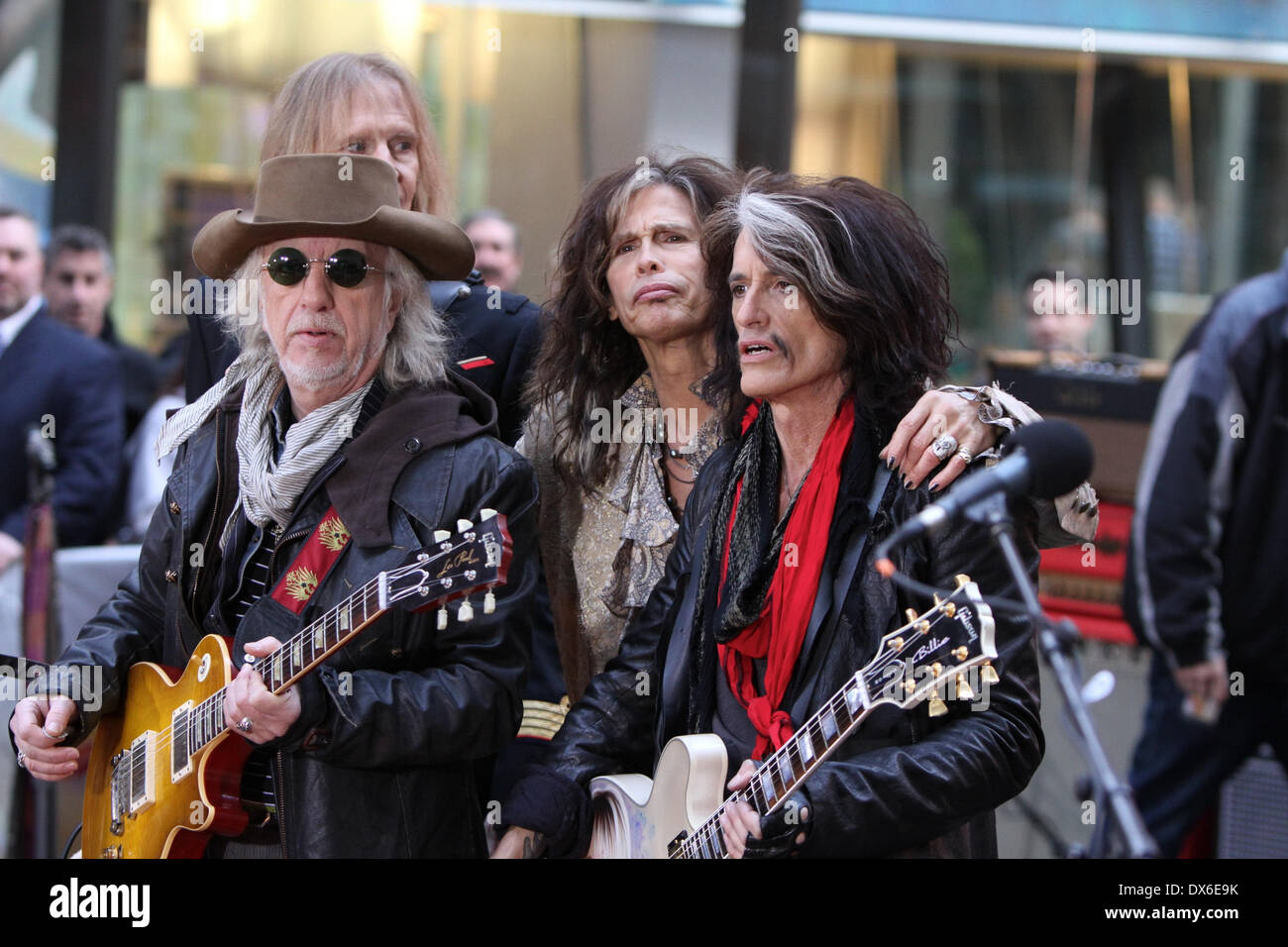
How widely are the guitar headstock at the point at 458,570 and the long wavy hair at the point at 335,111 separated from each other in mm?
1311

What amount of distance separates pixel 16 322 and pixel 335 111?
7.99 feet

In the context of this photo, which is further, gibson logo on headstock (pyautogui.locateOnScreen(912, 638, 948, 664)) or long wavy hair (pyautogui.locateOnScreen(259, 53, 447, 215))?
long wavy hair (pyautogui.locateOnScreen(259, 53, 447, 215))

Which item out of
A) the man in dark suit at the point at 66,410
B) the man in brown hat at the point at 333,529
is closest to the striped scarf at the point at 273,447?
the man in brown hat at the point at 333,529

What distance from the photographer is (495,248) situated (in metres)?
6.68

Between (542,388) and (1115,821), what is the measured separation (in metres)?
1.77

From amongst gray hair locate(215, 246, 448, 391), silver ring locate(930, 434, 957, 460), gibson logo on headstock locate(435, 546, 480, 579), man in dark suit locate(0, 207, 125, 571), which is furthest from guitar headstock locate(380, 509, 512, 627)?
man in dark suit locate(0, 207, 125, 571)

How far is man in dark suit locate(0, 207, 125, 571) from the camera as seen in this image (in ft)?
17.3

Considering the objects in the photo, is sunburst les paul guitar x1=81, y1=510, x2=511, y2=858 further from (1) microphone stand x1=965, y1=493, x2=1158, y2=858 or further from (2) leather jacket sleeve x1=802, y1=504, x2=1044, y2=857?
(1) microphone stand x1=965, y1=493, x2=1158, y2=858

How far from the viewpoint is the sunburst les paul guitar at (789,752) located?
242 cm

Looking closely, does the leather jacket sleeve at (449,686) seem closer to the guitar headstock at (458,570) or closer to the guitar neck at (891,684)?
the guitar headstock at (458,570)

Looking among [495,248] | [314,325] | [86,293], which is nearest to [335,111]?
[314,325]

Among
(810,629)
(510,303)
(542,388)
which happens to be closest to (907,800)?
(810,629)

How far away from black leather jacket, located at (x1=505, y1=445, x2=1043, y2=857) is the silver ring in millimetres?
87

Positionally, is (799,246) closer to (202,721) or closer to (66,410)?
(202,721)
